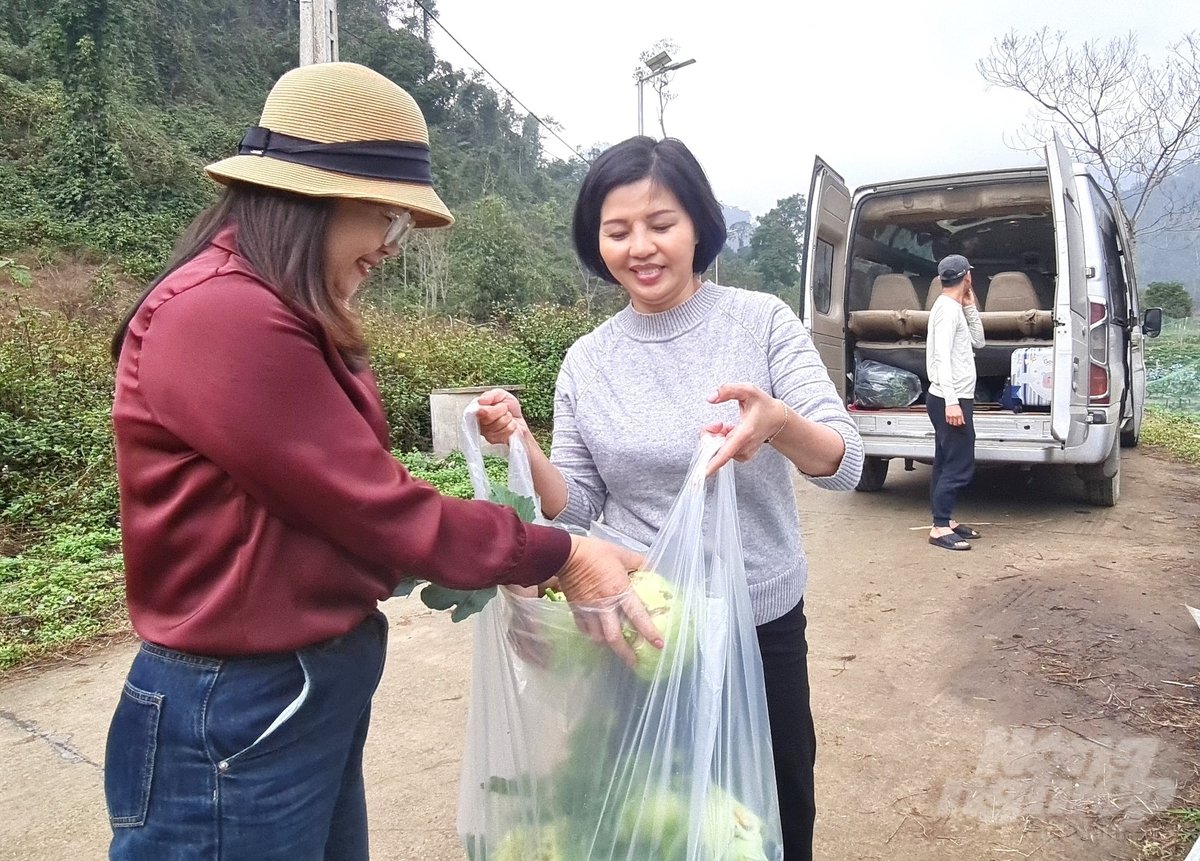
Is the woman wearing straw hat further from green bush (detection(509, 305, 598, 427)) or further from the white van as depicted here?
green bush (detection(509, 305, 598, 427))

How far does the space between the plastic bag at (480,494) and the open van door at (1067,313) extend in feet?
13.2

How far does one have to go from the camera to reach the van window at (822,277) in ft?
17.8

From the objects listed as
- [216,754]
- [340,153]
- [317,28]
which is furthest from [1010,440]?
[317,28]

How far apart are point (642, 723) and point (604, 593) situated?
8.4 inches

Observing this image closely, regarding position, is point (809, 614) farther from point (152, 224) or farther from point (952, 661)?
point (152, 224)

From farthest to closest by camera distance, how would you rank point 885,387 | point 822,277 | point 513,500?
1. point 885,387
2. point 822,277
3. point 513,500

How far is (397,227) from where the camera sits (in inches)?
44.9

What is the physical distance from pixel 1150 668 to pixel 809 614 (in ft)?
4.18

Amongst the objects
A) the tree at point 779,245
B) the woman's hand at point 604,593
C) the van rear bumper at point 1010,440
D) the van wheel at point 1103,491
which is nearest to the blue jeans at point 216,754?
the woman's hand at point 604,593

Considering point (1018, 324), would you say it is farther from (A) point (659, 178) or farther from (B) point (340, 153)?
(B) point (340, 153)

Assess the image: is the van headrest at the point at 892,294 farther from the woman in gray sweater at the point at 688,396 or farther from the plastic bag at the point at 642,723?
the plastic bag at the point at 642,723

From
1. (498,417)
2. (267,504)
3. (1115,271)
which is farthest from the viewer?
(1115,271)

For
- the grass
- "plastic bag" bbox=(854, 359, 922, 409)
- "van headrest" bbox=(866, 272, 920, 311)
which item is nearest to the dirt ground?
"plastic bag" bbox=(854, 359, 922, 409)

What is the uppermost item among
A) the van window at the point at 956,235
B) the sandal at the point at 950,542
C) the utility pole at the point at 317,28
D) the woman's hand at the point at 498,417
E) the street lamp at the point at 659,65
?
the street lamp at the point at 659,65
